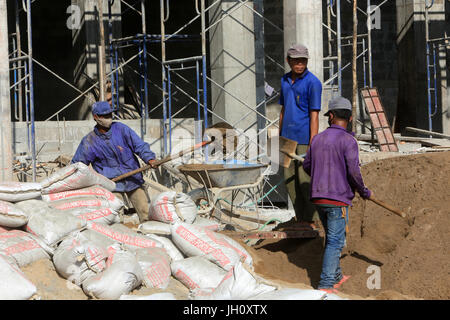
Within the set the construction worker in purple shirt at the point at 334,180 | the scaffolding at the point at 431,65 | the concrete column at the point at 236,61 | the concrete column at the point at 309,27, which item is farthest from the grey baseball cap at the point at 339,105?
the scaffolding at the point at 431,65

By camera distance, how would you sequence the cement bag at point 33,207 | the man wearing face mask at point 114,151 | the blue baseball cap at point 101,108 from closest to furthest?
the cement bag at point 33,207
the blue baseball cap at point 101,108
the man wearing face mask at point 114,151

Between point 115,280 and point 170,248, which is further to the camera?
point 170,248

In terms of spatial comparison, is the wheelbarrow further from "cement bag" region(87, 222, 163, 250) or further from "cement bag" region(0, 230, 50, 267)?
"cement bag" region(0, 230, 50, 267)

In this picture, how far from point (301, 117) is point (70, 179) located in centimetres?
215

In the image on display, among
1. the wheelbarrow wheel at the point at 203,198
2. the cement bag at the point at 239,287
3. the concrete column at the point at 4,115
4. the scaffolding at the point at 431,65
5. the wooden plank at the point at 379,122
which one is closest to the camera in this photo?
the cement bag at the point at 239,287

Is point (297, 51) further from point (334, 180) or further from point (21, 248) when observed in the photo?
point (21, 248)

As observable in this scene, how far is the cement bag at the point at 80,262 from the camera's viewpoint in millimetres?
5637

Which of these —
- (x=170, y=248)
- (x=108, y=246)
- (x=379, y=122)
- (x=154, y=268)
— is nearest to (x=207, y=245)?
(x=170, y=248)

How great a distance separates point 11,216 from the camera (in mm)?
5980

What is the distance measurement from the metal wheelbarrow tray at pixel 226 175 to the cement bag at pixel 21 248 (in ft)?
6.58

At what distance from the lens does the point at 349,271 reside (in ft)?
20.5

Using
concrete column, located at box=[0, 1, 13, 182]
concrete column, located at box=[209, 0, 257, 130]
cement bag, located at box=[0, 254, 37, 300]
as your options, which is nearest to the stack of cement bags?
cement bag, located at box=[0, 254, 37, 300]

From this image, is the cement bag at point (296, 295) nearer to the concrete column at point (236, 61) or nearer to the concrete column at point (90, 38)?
the concrete column at point (236, 61)
